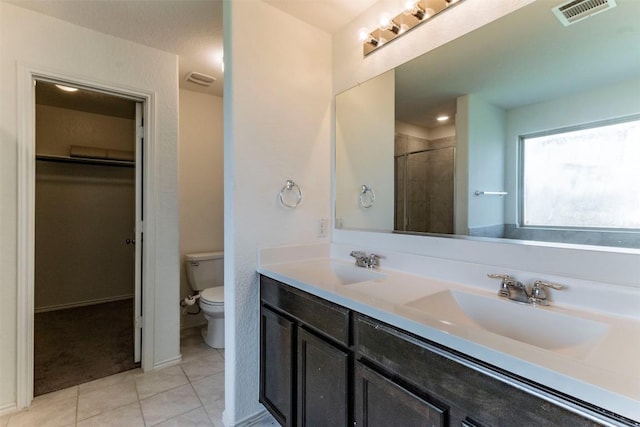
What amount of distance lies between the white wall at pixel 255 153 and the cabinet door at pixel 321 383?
432 mm

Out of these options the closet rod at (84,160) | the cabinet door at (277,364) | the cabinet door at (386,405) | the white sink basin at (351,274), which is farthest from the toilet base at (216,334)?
the closet rod at (84,160)

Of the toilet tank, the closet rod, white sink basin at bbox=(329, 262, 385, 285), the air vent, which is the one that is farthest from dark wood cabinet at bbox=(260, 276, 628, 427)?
the closet rod

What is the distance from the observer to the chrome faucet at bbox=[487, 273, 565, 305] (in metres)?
1.04

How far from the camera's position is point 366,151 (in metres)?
1.88

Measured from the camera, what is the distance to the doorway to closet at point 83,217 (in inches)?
120

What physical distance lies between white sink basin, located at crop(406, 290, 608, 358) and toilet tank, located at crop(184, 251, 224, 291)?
2.25 metres

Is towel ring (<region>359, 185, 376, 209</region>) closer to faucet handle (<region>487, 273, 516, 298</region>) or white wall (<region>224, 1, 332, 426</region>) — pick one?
white wall (<region>224, 1, 332, 426</region>)

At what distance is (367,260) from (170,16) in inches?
73.6

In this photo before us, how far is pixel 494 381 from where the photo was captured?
723 mm

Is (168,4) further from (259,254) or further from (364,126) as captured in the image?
(259,254)

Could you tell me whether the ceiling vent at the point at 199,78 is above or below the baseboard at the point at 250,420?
above

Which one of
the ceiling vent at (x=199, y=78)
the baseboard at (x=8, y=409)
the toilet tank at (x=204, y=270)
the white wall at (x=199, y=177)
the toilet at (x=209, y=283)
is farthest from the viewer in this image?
the white wall at (x=199, y=177)

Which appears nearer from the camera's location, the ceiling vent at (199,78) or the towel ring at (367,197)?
the towel ring at (367,197)

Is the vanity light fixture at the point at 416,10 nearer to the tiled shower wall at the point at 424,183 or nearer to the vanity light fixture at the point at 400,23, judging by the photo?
the vanity light fixture at the point at 400,23
